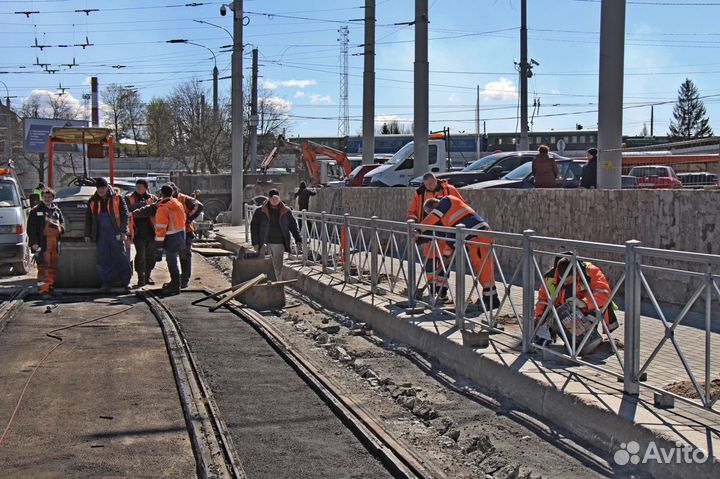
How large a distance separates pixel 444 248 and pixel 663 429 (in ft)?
14.3

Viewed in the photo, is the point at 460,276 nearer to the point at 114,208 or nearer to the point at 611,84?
the point at 611,84

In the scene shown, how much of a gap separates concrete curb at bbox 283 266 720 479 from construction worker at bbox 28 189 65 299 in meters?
5.55

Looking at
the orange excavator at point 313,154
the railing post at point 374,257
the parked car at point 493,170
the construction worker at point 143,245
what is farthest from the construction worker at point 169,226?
the orange excavator at point 313,154

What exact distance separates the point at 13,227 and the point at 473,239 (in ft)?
34.2

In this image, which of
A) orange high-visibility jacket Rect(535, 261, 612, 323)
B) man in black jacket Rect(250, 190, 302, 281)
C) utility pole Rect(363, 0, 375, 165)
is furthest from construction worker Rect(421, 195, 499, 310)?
utility pole Rect(363, 0, 375, 165)

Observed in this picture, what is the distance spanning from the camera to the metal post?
1035 inches

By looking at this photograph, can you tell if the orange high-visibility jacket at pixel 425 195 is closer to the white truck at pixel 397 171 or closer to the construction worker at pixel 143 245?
the construction worker at pixel 143 245

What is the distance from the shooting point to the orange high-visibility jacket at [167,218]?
13250 mm

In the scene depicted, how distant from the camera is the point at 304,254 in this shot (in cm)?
1550

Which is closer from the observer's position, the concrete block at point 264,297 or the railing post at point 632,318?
the railing post at point 632,318

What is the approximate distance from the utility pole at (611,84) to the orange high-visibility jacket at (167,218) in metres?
6.40

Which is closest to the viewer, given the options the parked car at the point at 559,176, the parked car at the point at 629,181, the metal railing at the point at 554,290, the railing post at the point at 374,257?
the metal railing at the point at 554,290

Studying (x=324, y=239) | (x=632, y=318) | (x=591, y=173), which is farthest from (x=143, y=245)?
(x=632, y=318)

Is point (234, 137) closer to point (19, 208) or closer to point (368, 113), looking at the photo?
point (368, 113)
